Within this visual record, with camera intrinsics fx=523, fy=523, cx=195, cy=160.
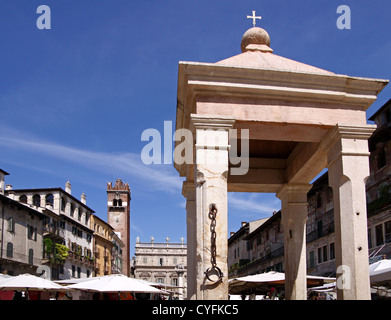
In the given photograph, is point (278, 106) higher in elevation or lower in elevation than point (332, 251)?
higher

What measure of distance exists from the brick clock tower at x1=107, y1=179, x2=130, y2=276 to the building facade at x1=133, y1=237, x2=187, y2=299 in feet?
73.6

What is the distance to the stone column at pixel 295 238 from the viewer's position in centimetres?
1375

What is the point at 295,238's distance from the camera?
14320 mm

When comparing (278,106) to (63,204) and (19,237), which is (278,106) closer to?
(19,237)

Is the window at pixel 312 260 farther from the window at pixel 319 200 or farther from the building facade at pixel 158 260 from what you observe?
the building facade at pixel 158 260

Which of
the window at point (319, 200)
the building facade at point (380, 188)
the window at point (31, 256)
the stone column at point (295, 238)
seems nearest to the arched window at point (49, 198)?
the window at point (31, 256)

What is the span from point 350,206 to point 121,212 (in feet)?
329

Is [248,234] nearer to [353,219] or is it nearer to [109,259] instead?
[109,259]

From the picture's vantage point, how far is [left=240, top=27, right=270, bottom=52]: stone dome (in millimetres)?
13141

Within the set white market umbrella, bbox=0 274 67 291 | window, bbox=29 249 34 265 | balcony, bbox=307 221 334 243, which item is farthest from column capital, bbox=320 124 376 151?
window, bbox=29 249 34 265

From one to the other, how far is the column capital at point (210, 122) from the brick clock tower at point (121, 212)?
95.1m

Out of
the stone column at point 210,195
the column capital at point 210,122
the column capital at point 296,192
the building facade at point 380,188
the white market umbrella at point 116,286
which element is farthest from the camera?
the building facade at point 380,188

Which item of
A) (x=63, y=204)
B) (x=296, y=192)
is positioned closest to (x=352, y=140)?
(x=296, y=192)

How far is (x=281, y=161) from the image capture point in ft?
49.6
